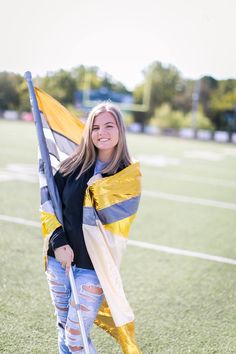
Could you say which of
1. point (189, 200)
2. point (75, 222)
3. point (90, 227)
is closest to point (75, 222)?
point (75, 222)

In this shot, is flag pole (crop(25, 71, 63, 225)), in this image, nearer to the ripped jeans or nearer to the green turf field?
the ripped jeans

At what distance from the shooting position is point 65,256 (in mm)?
2430

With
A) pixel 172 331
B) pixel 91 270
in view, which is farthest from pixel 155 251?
pixel 91 270

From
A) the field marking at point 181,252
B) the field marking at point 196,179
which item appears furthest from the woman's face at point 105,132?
the field marking at point 196,179

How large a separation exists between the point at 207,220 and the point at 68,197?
4868mm

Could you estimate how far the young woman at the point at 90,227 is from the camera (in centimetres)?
247

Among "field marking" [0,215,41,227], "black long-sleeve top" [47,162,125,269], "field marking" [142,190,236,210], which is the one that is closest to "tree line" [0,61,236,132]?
"field marking" [142,190,236,210]

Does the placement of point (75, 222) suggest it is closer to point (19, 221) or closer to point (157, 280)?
point (157, 280)

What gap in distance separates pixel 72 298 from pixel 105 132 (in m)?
0.85

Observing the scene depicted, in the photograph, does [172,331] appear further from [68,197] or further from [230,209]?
[230,209]

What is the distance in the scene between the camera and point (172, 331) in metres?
3.46

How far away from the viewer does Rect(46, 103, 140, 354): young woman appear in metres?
2.47

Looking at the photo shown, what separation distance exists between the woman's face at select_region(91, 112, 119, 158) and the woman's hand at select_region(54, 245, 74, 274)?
21.7 inches

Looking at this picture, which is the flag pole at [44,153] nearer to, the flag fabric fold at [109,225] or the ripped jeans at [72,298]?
the flag fabric fold at [109,225]
